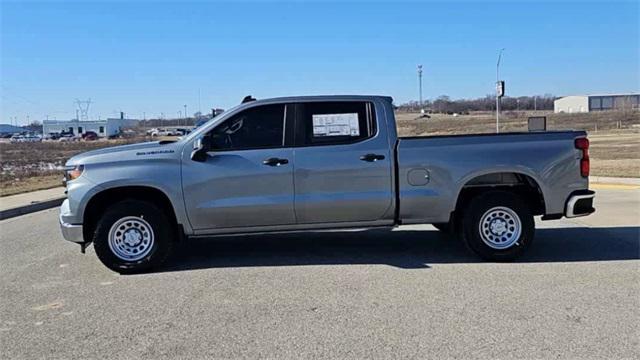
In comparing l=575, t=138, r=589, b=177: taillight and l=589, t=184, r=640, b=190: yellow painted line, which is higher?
l=575, t=138, r=589, b=177: taillight

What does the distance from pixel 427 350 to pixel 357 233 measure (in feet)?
15.7

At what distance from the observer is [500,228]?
23.3 feet

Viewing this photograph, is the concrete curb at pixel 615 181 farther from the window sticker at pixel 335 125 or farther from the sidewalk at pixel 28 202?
the sidewalk at pixel 28 202

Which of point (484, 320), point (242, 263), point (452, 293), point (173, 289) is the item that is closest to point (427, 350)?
point (484, 320)

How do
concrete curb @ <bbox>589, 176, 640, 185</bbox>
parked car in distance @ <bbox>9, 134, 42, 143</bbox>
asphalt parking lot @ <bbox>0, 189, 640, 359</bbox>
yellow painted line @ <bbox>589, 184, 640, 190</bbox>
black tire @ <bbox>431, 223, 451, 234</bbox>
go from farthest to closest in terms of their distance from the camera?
parked car in distance @ <bbox>9, 134, 42, 143</bbox>, concrete curb @ <bbox>589, 176, 640, 185</bbox>, yellow painted line @ <bbox>589, 184, 640, 190</bbox>, black tire @ <bbox>431, 223, 451, 234</bbox>, asphalt parking lot @ <bbox>0, 189, 640, 359</bbox>

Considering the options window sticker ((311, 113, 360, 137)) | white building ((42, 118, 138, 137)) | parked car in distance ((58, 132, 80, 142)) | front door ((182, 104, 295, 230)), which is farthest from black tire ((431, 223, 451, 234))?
white building ((42, 118, 138, 137))

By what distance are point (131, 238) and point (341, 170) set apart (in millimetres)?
2484

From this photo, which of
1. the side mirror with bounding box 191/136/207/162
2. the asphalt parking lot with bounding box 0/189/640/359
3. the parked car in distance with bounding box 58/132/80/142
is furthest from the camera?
the parked car in distance with bounding box 58/132/80/142

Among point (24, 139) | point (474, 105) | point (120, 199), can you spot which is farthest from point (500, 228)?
point (474, 105)

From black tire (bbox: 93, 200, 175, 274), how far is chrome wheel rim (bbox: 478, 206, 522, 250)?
3632 mm

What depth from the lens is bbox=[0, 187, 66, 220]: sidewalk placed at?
1327 cm

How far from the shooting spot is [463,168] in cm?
Result: 694

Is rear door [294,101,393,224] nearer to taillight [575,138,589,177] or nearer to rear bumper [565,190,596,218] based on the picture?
rear bumper [565,190,596,218]

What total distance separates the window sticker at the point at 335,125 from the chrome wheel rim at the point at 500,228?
182cm
